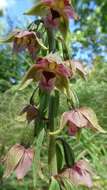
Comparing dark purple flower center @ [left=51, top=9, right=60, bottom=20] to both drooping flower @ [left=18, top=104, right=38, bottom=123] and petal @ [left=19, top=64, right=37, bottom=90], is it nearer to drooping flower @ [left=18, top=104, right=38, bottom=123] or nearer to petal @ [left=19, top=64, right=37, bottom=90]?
petal @ [left=19, top=64, right=37, bottom=90]

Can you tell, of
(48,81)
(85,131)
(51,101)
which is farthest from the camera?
(85,131)

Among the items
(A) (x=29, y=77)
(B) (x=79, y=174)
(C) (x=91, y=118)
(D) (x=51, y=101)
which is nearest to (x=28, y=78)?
(A) (x=29, y=77)

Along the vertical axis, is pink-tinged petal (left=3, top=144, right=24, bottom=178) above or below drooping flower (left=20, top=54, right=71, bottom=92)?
below

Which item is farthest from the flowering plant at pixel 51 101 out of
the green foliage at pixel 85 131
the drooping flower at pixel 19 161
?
the green foliage at pixel 85 131

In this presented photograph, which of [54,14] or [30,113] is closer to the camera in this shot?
[54,14]

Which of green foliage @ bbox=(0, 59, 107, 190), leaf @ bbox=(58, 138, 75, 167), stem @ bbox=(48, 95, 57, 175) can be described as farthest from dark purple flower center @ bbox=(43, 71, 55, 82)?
green foliage @ bbox=(0, 59, 107, 190)

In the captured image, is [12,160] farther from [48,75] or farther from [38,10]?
[38,10]

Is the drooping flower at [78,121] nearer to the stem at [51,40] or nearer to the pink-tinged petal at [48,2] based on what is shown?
the stem at [51,40]
